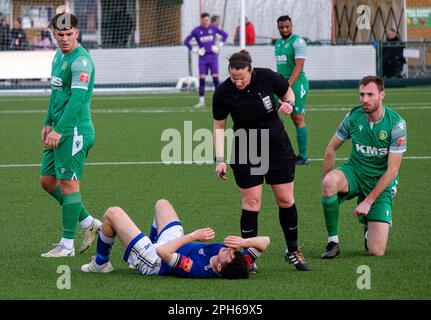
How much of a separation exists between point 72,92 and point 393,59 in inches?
982

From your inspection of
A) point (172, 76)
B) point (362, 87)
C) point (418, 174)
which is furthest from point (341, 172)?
point (172, 76)

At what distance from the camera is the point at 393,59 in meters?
32.9

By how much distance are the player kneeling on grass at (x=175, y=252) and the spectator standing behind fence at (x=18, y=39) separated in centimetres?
2476

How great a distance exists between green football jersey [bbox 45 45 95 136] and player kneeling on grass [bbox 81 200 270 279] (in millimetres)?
1183

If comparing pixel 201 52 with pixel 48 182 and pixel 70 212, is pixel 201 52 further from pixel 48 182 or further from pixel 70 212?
pixel 70 212

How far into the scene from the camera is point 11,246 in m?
9.69

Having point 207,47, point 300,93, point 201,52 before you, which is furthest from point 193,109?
point 300,93

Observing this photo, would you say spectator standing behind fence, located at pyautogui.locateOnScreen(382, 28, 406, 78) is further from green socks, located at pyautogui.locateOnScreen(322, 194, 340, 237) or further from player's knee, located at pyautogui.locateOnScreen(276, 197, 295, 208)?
player's knee, located at pyautogui.locateOnScreen(276, 197, 295, 208)

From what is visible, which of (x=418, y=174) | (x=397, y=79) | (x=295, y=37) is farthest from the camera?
(x=397, y=79)

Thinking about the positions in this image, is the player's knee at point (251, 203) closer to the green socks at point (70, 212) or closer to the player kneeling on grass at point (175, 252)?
the player kneeling on grass at point (175, 252)

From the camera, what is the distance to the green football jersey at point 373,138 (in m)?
9.41

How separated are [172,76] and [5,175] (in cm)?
1853

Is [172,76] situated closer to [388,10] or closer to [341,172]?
[388,10]

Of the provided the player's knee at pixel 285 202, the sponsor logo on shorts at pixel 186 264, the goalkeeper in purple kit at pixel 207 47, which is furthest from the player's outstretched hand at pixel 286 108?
the goalkeeper in purple kit at pixel 207 47
